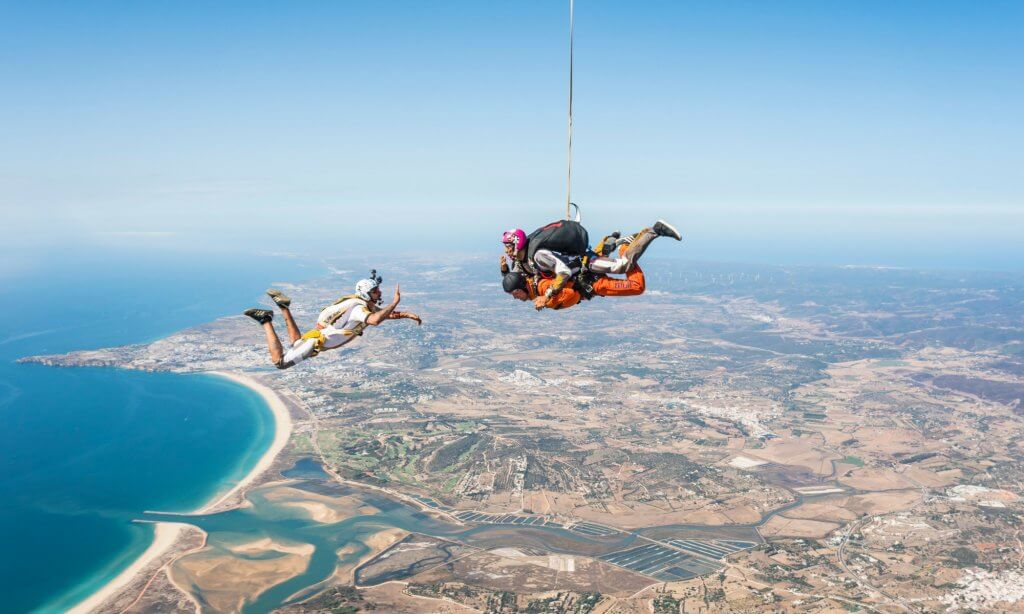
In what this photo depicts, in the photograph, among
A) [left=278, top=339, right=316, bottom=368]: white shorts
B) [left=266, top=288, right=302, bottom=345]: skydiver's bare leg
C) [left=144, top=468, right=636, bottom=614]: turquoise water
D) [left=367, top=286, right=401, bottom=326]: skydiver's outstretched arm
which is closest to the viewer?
[left=266, top=288, right=302, bottom=345]: skydiver's bare leg

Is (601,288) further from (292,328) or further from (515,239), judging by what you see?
(292,328)

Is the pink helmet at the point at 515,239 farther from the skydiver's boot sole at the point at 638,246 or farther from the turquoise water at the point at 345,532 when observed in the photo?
the turquoise water at the point at 345,532

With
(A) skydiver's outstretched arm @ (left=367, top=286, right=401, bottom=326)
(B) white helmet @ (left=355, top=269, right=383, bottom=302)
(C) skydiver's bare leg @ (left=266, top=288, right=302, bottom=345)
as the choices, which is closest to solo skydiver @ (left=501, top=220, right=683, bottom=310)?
(A) skydiver's outstretched arm @ (left=367, top=286, right=401, bottom=326)

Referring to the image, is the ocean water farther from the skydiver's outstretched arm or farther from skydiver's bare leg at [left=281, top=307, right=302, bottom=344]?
the skydiver's outstretched arm

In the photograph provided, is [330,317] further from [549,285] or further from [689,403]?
[689,403]

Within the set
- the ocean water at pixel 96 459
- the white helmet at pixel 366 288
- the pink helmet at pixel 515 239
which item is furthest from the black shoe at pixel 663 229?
the ocean water at pixel 96 459
